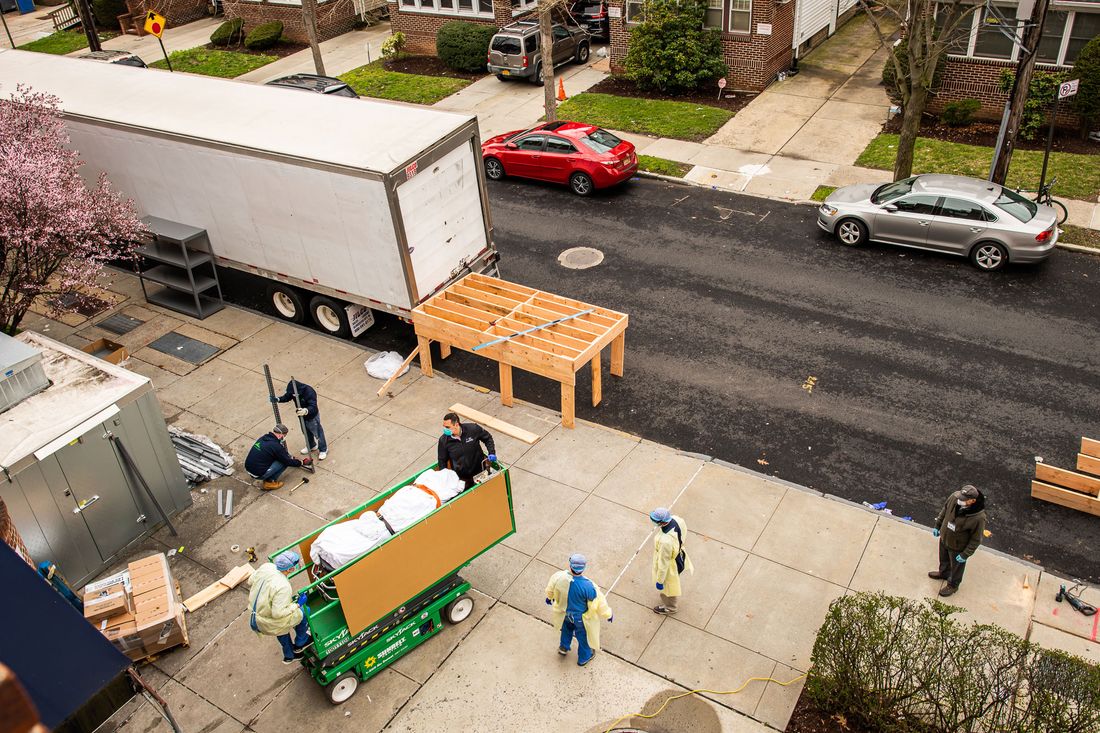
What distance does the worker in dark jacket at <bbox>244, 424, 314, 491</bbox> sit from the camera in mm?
12148

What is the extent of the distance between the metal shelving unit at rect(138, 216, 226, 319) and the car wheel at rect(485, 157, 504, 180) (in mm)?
7861

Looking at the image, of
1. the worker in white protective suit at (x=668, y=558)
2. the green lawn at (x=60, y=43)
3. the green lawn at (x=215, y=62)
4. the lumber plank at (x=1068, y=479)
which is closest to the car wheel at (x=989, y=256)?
the lumber plank at (x=1068, y=479)

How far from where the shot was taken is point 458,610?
10.2m

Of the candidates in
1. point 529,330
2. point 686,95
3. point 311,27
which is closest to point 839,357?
point 529,330

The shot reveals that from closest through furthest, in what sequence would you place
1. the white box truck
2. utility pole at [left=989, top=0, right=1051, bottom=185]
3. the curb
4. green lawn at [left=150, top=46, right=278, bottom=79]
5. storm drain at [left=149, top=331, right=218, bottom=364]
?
the white box truck < storm drain at [left=149, top=331, right=218, bottom=364] < utility pole at [left=989, top=0, right=1051, bottom=185] < the curb < green lawn at [left=150, top=46, right=278, bottom=79]

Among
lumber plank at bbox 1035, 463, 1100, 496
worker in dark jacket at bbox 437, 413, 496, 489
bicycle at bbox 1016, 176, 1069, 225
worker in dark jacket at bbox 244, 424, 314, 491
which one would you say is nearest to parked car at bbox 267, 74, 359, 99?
worker in dark jacket at bbox 244, 424, 314, 491

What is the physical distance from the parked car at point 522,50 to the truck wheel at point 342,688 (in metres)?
23.2

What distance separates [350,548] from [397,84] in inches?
930

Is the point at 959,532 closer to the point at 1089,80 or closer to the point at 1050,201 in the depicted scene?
the point at 1050,201

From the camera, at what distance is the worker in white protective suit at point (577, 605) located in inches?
350

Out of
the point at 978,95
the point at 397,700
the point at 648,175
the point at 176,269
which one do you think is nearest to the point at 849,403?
the point at 397,700

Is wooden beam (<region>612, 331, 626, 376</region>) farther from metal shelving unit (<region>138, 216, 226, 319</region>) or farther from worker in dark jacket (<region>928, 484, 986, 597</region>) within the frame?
metal shelving unit (<region>138, 216, 226, 319</region>)

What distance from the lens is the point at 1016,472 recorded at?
12.3 metres

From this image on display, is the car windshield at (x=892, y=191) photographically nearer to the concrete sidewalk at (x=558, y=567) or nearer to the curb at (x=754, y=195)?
the curb at (x=754, y=195)
